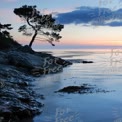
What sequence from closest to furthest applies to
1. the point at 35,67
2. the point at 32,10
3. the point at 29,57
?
the point at 35,67, the point at 29,57, the point at 32,10

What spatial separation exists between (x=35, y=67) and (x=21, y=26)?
91.8 feet

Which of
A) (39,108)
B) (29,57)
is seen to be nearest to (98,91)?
(39,108)

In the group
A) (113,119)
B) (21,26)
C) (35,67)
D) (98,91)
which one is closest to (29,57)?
(35,67)

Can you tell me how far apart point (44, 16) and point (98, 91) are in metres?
45.8

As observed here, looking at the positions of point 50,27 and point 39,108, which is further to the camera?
point 50,27

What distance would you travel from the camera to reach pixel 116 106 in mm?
20469

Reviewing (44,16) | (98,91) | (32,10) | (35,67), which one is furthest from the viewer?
(44,16)

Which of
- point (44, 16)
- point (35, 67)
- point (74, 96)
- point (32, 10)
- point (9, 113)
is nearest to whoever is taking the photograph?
point (9, 113)

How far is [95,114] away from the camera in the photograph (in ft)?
59.7

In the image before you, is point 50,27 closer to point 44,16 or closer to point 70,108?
point 44,16

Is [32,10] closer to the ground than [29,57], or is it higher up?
higher up

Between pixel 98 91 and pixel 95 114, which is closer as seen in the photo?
pixel 95 114

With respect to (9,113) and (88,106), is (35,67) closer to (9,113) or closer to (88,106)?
(88,106)

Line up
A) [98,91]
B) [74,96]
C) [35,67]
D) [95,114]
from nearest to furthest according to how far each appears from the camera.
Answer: [95,114], [74,96], [98,91], [35,67]
